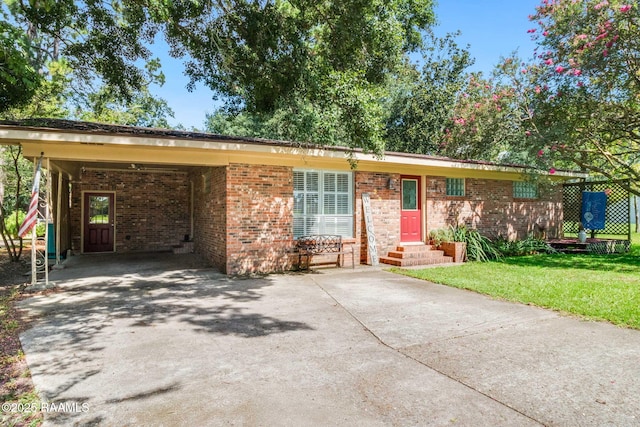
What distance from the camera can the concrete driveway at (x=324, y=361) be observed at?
2.75 metres

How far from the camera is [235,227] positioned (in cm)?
844

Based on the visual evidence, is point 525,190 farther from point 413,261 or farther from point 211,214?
point 211,214

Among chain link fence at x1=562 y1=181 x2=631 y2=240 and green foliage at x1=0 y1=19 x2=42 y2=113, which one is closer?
green foliage at x1=0 y1=19 x2=42 y2=113

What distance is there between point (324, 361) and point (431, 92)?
21.2 meters

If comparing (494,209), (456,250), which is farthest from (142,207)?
(494,209)

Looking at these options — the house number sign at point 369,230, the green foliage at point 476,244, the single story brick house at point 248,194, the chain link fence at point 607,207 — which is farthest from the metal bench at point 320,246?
the chain link fence at point 607,207

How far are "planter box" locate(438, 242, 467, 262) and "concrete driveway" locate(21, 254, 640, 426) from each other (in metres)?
4.52

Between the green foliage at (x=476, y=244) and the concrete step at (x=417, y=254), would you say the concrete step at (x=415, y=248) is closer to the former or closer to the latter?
the concrete step at (x=417, y=254)

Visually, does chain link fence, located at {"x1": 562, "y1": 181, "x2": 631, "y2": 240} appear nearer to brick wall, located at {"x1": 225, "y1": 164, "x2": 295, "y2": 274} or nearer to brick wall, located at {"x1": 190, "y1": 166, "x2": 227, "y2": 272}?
brick wall, located at {"x1": 225, "y1": 164, "x2": 295, "y2": 274}

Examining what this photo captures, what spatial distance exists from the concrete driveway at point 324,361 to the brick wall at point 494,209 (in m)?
5.62

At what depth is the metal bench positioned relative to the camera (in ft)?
30.3

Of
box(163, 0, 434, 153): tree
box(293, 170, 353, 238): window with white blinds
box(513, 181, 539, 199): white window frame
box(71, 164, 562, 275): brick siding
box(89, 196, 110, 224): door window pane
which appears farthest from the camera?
box(513, 181, 539, 199): white window frame

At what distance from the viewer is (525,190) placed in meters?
13.5

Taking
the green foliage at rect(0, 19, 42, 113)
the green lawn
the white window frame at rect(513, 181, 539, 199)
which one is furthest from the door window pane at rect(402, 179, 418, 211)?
the green foliage at rect(0, 19, 42, 113)
